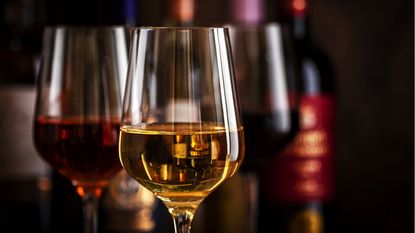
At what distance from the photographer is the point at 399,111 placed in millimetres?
1241

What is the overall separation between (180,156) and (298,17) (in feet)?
1.92

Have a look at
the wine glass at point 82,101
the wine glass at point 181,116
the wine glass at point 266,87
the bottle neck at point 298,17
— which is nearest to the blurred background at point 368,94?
the bottle neck at point 298,17

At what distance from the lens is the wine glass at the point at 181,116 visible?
64 cm

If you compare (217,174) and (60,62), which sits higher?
(60,62)

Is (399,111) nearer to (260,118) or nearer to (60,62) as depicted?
(260,118)

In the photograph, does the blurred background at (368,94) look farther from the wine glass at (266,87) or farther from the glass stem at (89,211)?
the glass stem at (89,211)

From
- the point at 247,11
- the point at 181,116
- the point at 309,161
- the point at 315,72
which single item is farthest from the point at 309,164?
the point at 181,116

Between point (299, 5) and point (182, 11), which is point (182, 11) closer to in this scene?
point (182, 11)

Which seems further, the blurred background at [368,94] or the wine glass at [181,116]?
the blurred background at [368,94]

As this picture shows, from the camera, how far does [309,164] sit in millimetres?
1127

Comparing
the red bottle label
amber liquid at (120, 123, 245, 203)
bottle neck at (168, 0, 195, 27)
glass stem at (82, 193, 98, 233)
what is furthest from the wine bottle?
amber liquid at (120, 123, 245, 203)

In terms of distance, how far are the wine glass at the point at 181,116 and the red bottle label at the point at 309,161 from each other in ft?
1.53

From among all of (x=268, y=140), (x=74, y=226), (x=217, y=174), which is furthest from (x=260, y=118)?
(x=217, y=174)

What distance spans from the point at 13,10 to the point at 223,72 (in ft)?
2.01
